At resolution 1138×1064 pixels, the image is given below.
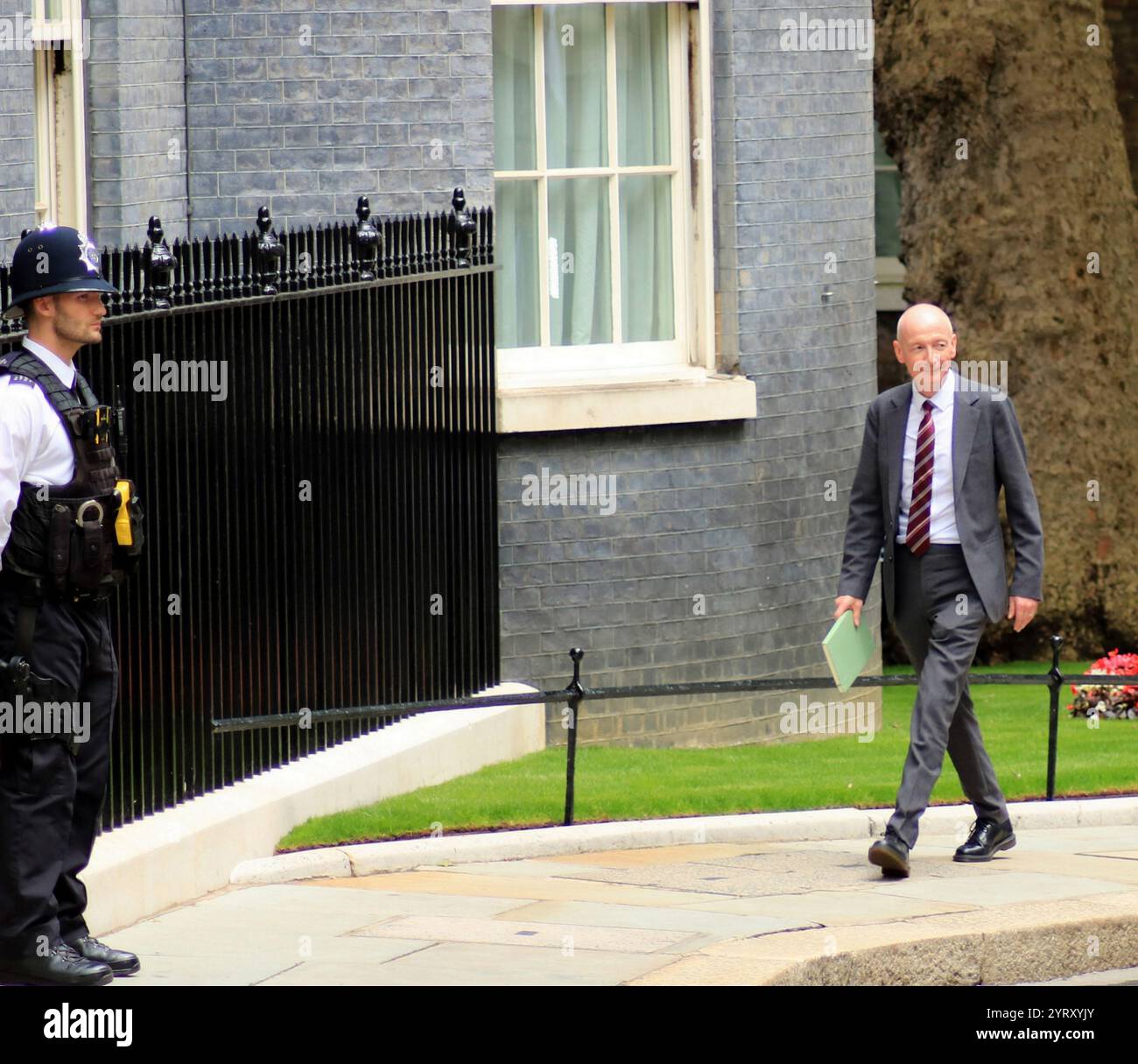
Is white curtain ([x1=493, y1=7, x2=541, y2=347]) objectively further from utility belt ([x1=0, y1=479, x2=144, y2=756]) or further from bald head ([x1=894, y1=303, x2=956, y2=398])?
utility belt ([x1=0, y1=479, x2=144, y2=756])

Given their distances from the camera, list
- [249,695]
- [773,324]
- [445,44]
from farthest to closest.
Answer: [773,324] → [445,44] → [249,695]

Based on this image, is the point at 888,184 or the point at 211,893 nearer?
the point at 211,893

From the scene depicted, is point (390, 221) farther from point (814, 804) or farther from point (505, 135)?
point (814, 804)

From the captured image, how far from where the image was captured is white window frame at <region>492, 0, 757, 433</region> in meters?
11.6

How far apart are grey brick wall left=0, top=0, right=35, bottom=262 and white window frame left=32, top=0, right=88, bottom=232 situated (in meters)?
0.47

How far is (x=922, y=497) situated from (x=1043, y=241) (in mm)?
9404

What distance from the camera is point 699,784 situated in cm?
977

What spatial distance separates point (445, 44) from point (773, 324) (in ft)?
7.67

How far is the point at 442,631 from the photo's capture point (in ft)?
34.8
